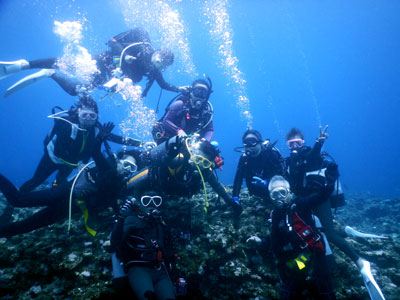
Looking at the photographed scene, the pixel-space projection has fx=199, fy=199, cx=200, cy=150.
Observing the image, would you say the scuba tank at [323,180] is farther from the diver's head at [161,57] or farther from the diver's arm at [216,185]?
the diver's head at [161,57]

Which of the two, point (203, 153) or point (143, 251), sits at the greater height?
point (203, 153)

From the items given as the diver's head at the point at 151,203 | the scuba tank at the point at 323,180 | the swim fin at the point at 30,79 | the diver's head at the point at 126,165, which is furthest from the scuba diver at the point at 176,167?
the swim fin at the point at 30,79

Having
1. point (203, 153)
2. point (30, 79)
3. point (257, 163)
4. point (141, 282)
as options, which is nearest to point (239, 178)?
point (257, 163)

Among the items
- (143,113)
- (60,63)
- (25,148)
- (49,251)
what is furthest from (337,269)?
(25,148)

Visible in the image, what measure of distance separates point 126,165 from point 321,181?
16.9ft

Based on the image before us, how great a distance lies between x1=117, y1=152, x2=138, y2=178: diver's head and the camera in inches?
190

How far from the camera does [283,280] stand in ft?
13.6

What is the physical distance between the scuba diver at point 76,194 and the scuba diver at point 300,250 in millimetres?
3805

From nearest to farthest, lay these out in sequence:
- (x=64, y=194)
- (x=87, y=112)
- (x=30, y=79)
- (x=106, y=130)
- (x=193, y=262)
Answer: (x=193, y=262) → (x=64, y=194) → (x=87, y=112) → (x=106, y=130) → (x=30, y=79)

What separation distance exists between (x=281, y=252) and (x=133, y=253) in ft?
9.87

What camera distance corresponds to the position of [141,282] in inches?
128

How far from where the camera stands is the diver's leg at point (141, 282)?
10.2 feet

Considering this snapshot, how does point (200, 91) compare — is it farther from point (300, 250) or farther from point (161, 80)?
point (300, 250)

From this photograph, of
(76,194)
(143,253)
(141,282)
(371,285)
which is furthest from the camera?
(76,194)
